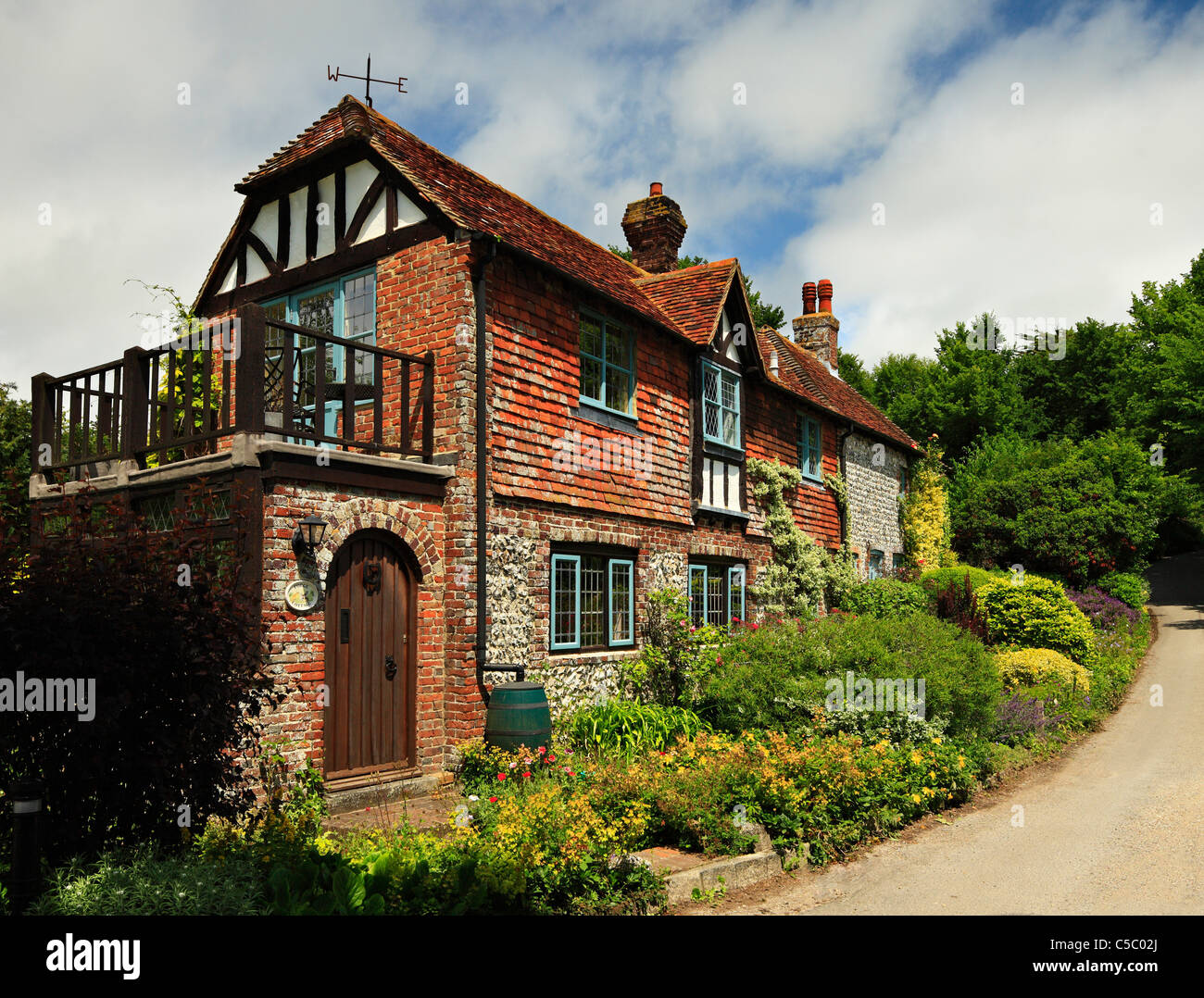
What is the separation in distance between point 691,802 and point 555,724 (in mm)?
3327

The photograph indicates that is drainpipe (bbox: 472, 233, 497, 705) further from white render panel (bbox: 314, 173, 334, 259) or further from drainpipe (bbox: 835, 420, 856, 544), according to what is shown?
drainpipe (bbox: 835, 420, 856, 544)

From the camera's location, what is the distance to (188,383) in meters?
8.98

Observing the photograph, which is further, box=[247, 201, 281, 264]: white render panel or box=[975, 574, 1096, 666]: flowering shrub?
box=[975, 574, 1096, 666]: flowering shrub

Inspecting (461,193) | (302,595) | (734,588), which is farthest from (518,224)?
(734,588)

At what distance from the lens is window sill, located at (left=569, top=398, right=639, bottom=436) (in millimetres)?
12210

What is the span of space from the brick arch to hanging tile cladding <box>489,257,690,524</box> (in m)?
1.15

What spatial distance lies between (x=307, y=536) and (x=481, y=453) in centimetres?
239

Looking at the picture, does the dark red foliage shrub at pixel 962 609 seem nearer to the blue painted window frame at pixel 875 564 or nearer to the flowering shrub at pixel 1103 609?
the blue painted window frame at pixel 875 564

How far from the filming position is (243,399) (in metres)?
8.45

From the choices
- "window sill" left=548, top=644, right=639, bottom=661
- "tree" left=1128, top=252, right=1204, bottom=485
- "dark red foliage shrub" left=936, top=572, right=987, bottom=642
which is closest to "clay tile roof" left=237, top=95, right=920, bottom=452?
"window sill" left=548, top=644, right=639, bottom=661

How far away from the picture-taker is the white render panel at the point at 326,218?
1177 centimetres

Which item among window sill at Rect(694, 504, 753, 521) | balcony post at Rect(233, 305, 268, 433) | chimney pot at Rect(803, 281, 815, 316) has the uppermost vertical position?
chimney pot at Rect(803, 281, 815, 316)

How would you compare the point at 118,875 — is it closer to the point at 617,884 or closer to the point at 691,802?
the point at 617,884
